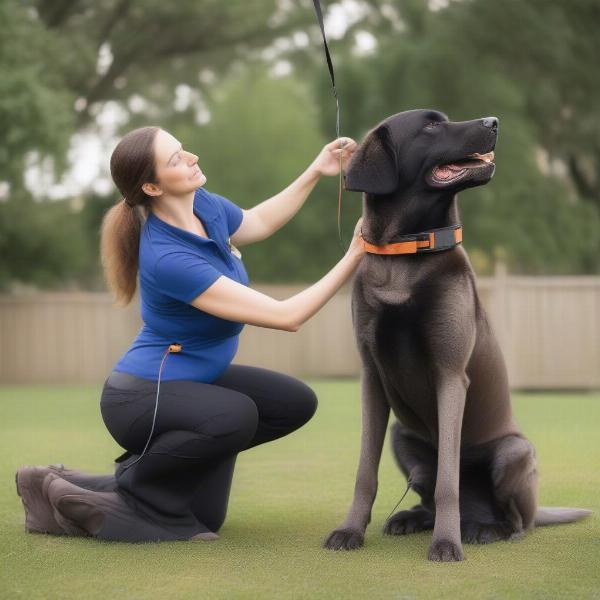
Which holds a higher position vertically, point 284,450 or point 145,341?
point 145,341

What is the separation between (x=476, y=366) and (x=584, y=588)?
3.26 ft

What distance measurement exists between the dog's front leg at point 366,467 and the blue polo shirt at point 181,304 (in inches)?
24.7

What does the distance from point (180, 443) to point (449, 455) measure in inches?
40.4

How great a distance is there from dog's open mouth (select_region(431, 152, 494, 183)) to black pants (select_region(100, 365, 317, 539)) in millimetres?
1158

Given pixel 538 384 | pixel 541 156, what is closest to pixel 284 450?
pixel 538 384

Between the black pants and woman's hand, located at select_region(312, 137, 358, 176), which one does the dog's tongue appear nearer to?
woman's hand, located at select_region(312, 137, 358, 176)

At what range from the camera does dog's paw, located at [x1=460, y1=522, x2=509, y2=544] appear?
3891 mm

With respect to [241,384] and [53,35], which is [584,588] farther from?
[53,35]

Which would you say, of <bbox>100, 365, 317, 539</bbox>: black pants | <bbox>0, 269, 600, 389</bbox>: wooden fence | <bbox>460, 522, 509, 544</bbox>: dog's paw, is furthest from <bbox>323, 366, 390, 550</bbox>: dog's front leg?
<bbox>0, 269, 600, 389</bbox>: wooden fence

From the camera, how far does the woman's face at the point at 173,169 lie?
159 inches

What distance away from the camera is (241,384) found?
4328 mm

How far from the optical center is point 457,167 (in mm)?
3711

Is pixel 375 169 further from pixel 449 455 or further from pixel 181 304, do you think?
pixel 449 455

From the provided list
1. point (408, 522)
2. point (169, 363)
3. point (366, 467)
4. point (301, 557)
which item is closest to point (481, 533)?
point (408, 522)
